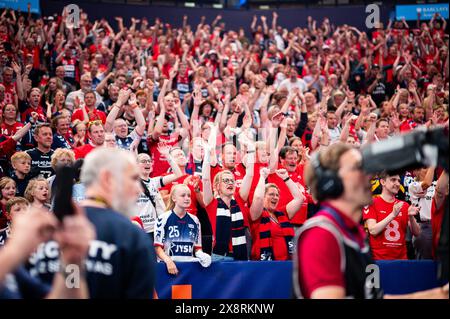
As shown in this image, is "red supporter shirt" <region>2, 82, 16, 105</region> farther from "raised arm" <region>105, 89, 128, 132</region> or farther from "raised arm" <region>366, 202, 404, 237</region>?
"raised arm" <region>366, 202, 404, 237</region>

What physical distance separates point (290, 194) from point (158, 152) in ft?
7.36

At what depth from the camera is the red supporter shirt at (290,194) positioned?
22.6 feet

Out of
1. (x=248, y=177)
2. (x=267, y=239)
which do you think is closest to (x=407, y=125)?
(x=248, y=177)

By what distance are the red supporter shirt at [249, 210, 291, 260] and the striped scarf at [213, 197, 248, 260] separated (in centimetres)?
16

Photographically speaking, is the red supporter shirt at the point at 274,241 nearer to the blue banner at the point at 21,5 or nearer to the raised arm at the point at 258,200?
the raised arm at the point at 258,200

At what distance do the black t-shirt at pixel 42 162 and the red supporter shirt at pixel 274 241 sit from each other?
2571 millimetres

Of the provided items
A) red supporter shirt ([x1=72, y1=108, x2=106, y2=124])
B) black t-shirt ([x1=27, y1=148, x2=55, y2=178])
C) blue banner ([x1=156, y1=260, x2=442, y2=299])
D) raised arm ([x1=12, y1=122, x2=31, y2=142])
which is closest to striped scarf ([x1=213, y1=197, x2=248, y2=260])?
blue banner ([x1=156, y1=260, x2=442, y2=299])

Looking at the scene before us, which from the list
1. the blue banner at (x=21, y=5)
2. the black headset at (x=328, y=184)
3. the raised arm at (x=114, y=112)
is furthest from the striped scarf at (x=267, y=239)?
the blue banner at (x=21, y=5)

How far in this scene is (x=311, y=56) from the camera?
15.2 m

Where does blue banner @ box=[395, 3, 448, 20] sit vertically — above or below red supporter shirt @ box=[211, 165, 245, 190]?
above

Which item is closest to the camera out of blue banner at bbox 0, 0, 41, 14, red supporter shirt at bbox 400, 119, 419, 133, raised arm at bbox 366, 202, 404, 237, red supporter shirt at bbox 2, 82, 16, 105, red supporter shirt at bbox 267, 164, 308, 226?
raised arm at bbox 366, 202, 404, 237

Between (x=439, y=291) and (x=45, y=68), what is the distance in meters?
10.4

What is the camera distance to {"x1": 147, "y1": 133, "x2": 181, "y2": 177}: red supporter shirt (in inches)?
332

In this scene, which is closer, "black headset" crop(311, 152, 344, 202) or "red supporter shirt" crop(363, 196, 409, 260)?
"black headset" crop(311, 152, 344, 202)
